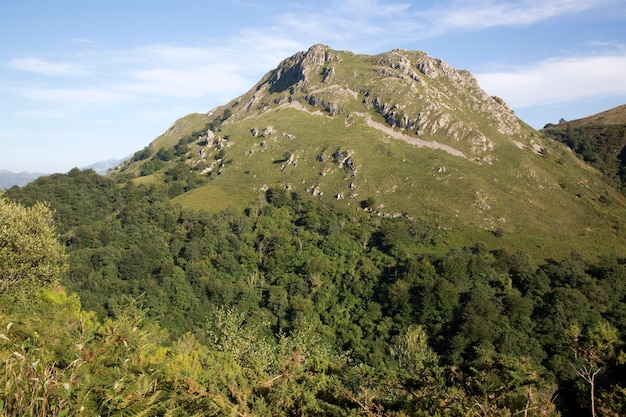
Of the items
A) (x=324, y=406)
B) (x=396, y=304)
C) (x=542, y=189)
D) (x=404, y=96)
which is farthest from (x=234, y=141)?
(x=324, y=406)

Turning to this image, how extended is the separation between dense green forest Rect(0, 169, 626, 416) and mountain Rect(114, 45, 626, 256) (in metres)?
11.9

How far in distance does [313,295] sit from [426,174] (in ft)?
261

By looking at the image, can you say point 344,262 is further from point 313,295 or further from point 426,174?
point 426,174

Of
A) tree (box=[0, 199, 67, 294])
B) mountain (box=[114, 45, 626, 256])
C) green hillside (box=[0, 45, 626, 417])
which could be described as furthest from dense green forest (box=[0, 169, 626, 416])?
mountain (box=[114, 45, 626, 256])

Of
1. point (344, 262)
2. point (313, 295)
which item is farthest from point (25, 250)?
point (344, 262)

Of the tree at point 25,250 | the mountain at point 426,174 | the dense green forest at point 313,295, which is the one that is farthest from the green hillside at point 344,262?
the mountain at point 426,174

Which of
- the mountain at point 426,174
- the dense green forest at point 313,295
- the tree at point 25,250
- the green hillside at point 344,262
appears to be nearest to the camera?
the green hillside at point 344,262

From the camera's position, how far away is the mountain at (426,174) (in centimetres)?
13288

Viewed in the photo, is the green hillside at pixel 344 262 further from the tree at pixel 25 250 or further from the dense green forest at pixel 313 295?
the dense green forest at pixel 313 295

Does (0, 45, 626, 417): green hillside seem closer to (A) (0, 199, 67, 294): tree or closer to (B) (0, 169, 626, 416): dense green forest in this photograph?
(A) (0, 199, 67, 294): tree

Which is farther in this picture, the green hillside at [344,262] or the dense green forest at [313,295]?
the dense green forest at [313,295]

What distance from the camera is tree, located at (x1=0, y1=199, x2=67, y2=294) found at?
33.1m

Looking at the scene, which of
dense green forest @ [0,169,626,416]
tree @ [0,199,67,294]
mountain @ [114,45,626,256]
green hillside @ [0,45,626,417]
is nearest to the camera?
green hillside @ [0,45,626,417]

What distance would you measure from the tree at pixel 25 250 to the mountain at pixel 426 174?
11192cm
